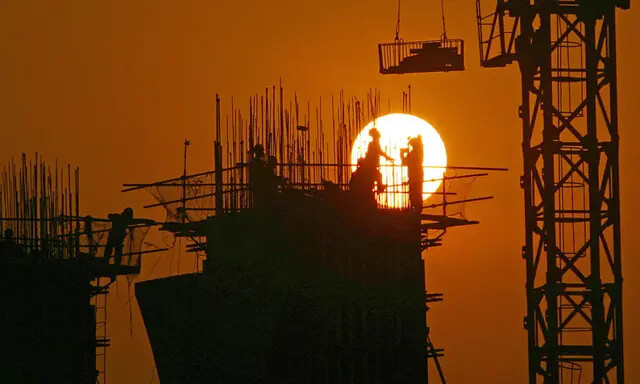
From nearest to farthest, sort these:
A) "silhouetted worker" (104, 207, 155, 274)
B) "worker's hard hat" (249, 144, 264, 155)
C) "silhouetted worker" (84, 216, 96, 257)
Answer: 1. "worker's hard hat" (249, 144, 264, 155)
2. "silhouetted worker" (104, 207, 155, 274)
3. "silhouetted worker" (84, 216, 96, 257)

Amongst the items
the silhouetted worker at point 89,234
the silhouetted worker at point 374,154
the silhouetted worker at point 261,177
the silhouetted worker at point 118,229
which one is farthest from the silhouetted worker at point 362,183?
the silhouetted worker at point 89,234

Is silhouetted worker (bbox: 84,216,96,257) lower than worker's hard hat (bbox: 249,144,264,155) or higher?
lower

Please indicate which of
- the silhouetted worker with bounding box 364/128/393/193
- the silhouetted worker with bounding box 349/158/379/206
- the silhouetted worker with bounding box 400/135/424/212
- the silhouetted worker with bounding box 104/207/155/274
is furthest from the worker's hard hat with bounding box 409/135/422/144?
the silhouetted worker with bounding box 104/207/155/274

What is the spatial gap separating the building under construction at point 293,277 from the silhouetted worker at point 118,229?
2.24 ft

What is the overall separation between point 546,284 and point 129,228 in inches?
375

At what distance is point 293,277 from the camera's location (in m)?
46.6

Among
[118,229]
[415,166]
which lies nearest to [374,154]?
[415,166]

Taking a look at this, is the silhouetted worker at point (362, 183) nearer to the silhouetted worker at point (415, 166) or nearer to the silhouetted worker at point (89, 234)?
the silhouetted worker at point (415, 166)

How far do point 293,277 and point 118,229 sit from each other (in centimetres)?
384

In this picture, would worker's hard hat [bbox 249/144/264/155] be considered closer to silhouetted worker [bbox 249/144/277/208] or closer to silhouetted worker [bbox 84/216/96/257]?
silhouetted worker [bbox 249/144/277/208]

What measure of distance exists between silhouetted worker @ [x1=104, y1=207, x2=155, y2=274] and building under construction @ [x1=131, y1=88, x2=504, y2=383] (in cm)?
68

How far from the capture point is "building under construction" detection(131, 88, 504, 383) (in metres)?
46.2

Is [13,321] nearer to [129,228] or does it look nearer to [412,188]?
[129,228]

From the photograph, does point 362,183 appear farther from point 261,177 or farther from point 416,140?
point 261,177
